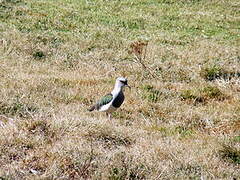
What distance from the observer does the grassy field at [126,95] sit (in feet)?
21.6

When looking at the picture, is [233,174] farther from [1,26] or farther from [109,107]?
[1,26]

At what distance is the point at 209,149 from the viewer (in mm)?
7430

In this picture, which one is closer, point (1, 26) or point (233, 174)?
point (233, 174)

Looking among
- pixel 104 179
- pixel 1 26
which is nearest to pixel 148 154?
pixel 104 179

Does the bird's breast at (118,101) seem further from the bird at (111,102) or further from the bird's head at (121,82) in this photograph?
the bird's head at (121,82)

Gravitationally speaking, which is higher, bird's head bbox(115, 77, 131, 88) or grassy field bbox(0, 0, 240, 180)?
bird's head bbox(115, 77, 131, 88)

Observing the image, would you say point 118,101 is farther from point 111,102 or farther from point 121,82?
point 121,82

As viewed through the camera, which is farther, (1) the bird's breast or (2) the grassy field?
(1) the bird's breast

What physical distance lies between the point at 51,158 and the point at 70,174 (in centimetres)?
41

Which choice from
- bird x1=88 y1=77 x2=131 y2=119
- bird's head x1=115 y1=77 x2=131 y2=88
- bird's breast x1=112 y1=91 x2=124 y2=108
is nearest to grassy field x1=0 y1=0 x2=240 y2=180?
bird x1=88 y1=77 x2=131 y2=119

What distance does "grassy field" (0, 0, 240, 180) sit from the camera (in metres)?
6.59

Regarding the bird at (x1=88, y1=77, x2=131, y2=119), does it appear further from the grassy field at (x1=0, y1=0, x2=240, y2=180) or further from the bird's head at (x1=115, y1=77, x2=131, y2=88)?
the grassy field at (x1=0, y1=0, x2=240, y2=180)

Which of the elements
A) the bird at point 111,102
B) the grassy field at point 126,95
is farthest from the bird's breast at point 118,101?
the grassy field at point 126,95

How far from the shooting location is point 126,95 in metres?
10.7
